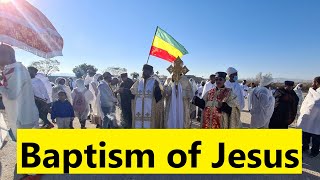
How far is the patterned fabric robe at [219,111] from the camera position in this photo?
5.52m

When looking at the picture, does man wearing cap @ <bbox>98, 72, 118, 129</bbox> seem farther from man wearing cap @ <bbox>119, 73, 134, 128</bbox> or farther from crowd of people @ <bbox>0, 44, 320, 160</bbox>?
man wearing cap @ <bbox>119, 73, 134, 128</bbox>

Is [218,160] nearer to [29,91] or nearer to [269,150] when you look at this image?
[269,150]

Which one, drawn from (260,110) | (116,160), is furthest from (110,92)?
(116,160)

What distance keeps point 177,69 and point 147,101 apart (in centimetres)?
112

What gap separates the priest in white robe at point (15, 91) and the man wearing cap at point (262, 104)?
4.83 metres

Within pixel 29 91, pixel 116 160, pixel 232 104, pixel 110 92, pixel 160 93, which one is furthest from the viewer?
pixel 110 92

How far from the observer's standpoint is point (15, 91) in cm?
434

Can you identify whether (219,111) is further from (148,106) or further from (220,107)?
(148,106)

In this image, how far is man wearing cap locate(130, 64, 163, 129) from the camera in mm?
7004

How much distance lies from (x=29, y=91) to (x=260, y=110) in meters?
4.96

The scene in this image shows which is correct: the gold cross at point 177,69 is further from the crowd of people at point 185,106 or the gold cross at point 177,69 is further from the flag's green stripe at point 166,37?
the flag's green stripe at point 166,37

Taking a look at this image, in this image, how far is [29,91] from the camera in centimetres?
456

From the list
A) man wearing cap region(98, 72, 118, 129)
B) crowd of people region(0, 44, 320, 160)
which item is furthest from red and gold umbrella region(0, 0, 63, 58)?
man wearing cap region(98, 72, 118, 129)

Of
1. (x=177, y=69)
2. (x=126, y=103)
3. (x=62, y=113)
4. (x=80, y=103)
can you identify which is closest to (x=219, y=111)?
(x=177, y=69)
